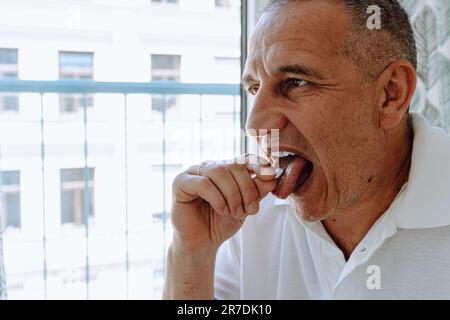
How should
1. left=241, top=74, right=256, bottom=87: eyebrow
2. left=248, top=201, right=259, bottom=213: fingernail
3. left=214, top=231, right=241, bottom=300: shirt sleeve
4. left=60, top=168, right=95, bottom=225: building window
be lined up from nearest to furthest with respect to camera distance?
left=248, top=201, right=259, bottom=213: fingernail < left=241, top=74, right=256, bottom=87: eyebrow < left=214, top=231, right=241, bottom=300: shirt sleeve < left=60, top=168, right=95, bottom=225: building window

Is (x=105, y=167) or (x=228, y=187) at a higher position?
(x=228, y=187)

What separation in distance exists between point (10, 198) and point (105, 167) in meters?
0.54

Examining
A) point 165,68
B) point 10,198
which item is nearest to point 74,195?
point 10,198

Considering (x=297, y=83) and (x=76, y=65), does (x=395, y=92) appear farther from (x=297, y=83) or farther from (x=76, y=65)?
(x=76, y=65)

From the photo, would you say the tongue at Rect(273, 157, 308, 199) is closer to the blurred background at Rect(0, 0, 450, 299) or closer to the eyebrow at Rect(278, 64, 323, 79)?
the eyebrow at Rect(278, 64, 323, 79)

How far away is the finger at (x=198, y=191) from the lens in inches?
32.7

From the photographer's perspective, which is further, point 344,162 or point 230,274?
point 230,274

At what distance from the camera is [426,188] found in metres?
0.86

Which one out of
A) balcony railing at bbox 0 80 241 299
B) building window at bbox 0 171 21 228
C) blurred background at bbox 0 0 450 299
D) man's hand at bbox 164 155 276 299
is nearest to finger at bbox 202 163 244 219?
man's hand at bbox 164 155 276 299

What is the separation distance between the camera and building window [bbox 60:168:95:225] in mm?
2701

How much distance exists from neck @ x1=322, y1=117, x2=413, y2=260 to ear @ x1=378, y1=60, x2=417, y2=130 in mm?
60

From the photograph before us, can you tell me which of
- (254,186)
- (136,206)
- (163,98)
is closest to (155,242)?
(136,206)

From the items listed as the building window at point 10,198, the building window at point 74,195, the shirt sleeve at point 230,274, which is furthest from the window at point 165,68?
the shirt sleeve at point 230,274

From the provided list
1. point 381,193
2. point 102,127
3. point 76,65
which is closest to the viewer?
point 381,193
